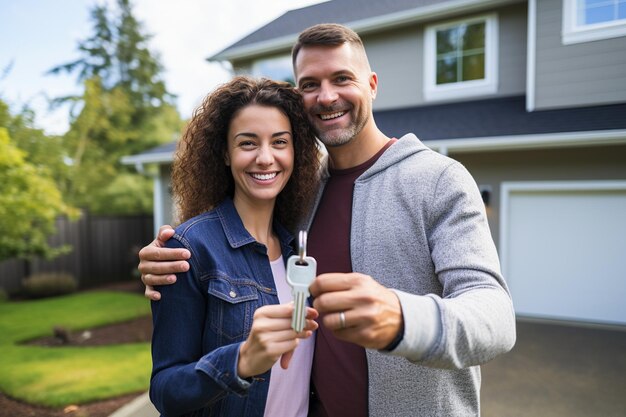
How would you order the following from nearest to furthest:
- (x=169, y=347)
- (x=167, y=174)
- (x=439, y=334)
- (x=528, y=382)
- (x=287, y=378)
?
(x=439, y=334)
(x=169, y=347)
(x=287, y=378)
(x=528, y=382)
(x=167, y=174)

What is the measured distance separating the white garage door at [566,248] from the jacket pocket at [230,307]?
537 centimetres

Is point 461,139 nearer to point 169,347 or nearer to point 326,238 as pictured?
point 326,238

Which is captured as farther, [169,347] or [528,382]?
[528,382]

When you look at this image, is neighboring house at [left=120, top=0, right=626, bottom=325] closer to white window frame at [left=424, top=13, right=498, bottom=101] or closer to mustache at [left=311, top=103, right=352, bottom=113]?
white window frame at [left=424, top=13, right=498, bottom=101]

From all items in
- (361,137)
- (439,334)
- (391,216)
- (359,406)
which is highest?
(361,137)

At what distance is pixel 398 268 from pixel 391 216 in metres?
0.18

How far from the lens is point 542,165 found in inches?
226

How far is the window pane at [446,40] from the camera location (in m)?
6.80

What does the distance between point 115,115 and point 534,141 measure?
647 inches

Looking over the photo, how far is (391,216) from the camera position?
4.59 ft

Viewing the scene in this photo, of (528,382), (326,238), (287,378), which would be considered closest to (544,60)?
(528,382)

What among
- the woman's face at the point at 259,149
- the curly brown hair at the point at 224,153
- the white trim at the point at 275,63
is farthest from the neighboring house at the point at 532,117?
the woman's face at the point at 259,149

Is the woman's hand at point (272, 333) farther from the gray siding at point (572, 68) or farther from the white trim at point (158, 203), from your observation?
the white trim at point (158, 203)

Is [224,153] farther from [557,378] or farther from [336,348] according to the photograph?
[557,378]
